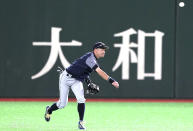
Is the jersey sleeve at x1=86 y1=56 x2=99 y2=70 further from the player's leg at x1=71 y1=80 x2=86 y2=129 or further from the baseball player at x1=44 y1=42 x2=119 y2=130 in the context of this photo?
the player's leg at x1=71 y1=80 x2=86 y2=129

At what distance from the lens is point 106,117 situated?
12594 millimetres

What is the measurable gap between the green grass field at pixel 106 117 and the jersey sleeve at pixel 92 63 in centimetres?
100

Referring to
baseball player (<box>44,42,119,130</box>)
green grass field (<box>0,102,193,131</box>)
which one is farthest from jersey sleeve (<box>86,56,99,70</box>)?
green grass field (<box>0,102,193,131</box>)

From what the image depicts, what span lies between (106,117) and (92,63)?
227cm

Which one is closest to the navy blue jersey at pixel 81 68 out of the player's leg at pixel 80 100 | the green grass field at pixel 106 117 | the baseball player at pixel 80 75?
the baseball player at pixel 80 75

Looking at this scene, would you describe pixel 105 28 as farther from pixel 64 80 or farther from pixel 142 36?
pixel 64 80

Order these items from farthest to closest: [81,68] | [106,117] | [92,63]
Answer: [106,117] < [81,68] < [92,63]

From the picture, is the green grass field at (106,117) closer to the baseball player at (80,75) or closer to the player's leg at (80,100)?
the player's leg at (80,100)

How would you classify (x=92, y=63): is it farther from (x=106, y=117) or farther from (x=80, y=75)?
(x=106, y=117)

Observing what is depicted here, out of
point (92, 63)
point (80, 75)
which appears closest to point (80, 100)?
point (80, 75)

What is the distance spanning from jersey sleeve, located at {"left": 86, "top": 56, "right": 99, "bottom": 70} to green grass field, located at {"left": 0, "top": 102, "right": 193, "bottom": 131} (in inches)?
39.5

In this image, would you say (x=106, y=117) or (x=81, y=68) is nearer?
(x=81, y=68)

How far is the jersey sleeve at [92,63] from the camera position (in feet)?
34.5

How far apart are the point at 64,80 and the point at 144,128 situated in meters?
1.51
